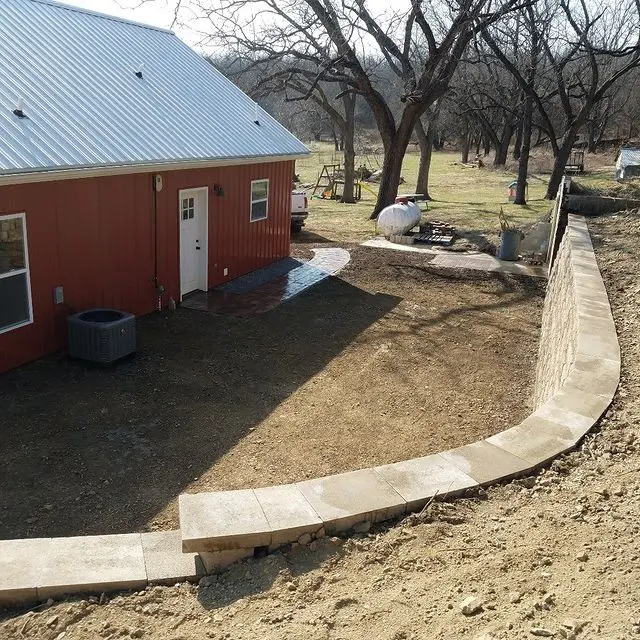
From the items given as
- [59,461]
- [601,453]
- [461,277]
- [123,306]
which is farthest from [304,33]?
[601,453]

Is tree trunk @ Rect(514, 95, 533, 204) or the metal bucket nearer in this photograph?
the metal bucket

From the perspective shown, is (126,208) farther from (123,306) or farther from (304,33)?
(304,33)

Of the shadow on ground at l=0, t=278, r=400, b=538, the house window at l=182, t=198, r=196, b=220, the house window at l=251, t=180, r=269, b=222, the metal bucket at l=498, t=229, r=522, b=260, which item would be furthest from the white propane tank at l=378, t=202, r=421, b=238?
the house window at l=182, t=198, r=196, b=220

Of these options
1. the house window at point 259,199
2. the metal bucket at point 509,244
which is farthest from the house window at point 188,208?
the metal bucket at point 509,244

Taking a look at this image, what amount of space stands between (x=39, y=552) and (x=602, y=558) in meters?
3.50

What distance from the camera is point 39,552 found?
160 inches

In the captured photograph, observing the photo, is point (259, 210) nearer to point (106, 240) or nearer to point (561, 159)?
point (106, 240)

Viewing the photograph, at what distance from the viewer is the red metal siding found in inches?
346

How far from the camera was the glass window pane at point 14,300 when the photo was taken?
8461 millimetres

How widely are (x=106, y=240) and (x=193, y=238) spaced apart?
8.86ft

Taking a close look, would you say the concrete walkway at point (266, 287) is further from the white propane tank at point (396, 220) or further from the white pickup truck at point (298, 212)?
the white pickup truck at point (298, 212)

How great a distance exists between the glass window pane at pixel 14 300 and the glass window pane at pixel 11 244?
0.16 metres

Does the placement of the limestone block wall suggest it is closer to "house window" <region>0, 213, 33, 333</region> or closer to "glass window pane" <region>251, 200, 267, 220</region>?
"house window" <region>0, 213, 33, 333</region>

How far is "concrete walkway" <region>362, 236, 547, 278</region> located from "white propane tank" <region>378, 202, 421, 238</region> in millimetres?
504
